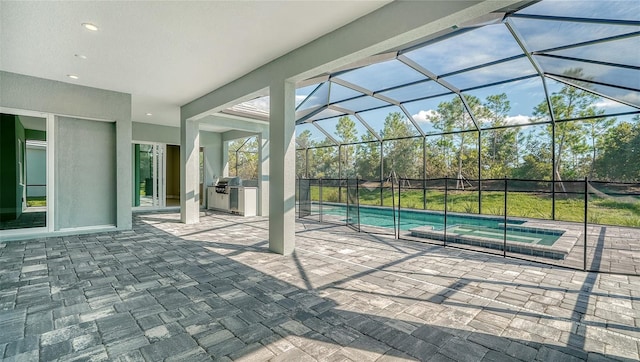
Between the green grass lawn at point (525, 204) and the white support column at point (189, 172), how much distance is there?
3.06m

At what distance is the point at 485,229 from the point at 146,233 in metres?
6.78

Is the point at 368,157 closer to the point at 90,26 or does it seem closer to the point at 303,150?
the point at 303,150

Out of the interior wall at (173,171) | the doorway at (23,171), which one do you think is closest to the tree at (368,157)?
the interior wall at (173,171)

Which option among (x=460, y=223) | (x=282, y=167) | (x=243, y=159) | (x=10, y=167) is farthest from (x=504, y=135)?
(x=10, y=167)

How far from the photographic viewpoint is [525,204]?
7559 mm

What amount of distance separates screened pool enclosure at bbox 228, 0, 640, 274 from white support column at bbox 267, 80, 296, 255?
1700mm

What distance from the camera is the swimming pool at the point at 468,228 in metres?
5.26

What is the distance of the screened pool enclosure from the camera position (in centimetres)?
428

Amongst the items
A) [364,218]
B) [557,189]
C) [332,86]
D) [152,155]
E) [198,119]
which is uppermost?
[332,86]

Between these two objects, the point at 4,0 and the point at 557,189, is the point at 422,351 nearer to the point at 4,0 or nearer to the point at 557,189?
the point at 4,0

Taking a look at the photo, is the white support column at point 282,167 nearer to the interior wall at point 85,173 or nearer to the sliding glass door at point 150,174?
the interior wall at point 85,173

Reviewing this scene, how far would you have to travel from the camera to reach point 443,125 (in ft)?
32.0

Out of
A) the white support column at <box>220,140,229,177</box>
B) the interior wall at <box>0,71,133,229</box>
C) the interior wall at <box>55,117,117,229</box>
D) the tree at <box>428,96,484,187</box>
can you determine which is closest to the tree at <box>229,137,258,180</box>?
the white support column at <box>220,140,229,177</box>

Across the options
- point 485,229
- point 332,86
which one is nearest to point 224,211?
point 332,86
